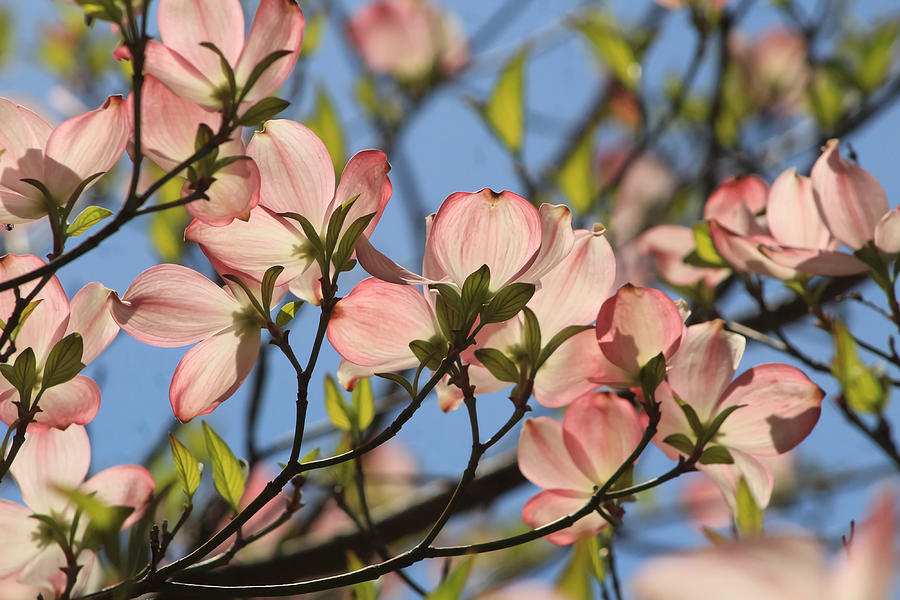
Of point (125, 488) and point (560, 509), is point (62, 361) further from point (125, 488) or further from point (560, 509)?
point (560, 509)

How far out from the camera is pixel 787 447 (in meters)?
0.46

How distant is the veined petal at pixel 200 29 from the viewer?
0.39 m

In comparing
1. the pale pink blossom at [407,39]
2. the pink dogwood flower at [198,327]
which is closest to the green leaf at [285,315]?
the pink dogwood flower at [198,327]

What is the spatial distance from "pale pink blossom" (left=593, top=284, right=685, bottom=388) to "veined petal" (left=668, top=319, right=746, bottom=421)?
0.05 feet

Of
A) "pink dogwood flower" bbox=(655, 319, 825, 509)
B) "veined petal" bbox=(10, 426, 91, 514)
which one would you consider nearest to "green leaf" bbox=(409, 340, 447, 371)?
"pink dogwood flower" bbox=(655, 319, 825, 509)


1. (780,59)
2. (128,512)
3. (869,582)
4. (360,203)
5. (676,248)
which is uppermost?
(780,59)

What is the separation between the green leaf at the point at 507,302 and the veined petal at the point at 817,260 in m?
0.21

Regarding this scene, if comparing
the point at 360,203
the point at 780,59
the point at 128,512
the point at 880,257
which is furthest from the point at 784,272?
the point at 780,59

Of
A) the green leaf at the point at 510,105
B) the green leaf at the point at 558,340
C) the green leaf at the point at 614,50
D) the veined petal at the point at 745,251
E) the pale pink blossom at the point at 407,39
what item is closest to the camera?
the green leaf at the point at 558,340

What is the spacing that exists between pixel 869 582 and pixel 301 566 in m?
0.73

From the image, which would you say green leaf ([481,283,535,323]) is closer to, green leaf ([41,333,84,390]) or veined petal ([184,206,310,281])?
veined petal ([184,206,310,281])

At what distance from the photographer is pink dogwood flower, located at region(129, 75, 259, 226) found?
1.26 feet

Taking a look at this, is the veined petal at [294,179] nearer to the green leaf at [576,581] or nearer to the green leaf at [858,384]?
the green leaf at [576,581]

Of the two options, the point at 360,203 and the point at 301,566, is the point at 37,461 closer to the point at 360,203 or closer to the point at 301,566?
the point at 360,203
